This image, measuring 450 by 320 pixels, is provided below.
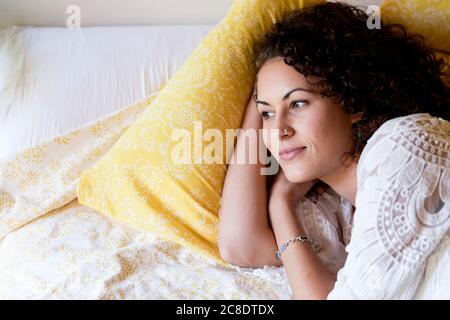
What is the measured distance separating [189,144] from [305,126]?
1.09 ft

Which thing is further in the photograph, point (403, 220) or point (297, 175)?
point (297, 175)

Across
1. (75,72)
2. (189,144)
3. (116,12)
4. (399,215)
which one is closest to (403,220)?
(399,215)

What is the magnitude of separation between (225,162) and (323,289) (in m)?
0.43

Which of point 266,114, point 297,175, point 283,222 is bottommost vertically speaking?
point 283,222

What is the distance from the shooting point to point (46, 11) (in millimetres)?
1822

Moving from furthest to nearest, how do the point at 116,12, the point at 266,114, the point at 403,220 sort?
the point at 116,12 < the point at 266,114 < the point at 403,220

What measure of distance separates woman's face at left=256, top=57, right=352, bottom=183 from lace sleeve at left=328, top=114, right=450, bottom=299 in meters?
0.17

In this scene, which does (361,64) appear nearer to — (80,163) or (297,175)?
(297,175)

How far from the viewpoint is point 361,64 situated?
121 cm

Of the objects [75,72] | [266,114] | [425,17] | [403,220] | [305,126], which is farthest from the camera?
[75,72]

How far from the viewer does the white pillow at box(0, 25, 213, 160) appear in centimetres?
155

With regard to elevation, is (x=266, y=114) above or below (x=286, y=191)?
above

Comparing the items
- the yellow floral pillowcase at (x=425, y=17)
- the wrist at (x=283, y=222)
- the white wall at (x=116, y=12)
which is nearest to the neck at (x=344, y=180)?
the wrist at (x=283, y=222)

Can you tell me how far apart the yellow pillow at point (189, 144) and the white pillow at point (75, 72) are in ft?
0.76
